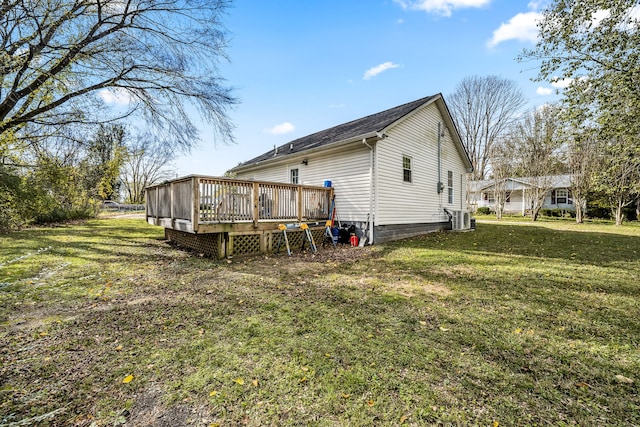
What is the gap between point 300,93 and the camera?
14.8 meters

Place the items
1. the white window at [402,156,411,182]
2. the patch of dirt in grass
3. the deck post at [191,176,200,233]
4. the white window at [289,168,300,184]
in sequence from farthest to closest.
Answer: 1. the white window at [289,168,300,184]
2. the white window at [402,156,411,182]
3. the deck post at [191,176,200,233]
4. the patch of dirt in grass

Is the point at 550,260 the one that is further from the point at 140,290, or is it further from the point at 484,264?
the point at 140,290

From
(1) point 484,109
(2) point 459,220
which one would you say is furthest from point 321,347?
(1) point 484,109

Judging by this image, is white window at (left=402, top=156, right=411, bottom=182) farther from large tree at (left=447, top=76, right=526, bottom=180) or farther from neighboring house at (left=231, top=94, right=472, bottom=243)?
large tree at (left=447, top=76, right=526, bottom=180)

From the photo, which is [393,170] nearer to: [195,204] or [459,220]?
[459,220]

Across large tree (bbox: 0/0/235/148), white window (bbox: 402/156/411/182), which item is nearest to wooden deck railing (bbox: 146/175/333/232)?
white window (bbox: 402/156/411/182)

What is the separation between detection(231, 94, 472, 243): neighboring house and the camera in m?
8.98

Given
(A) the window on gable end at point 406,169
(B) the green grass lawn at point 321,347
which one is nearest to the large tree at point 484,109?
(A) the window on gable end at point 406,169

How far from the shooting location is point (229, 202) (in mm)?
6961

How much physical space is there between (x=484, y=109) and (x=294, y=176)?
2364 cm

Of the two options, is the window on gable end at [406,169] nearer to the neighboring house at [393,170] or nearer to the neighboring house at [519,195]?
the neighboring house at [393,170]

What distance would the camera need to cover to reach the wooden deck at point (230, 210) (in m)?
6.64

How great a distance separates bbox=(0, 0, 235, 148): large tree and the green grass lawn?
A: 5.21 m

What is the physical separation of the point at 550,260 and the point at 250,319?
278 inches
